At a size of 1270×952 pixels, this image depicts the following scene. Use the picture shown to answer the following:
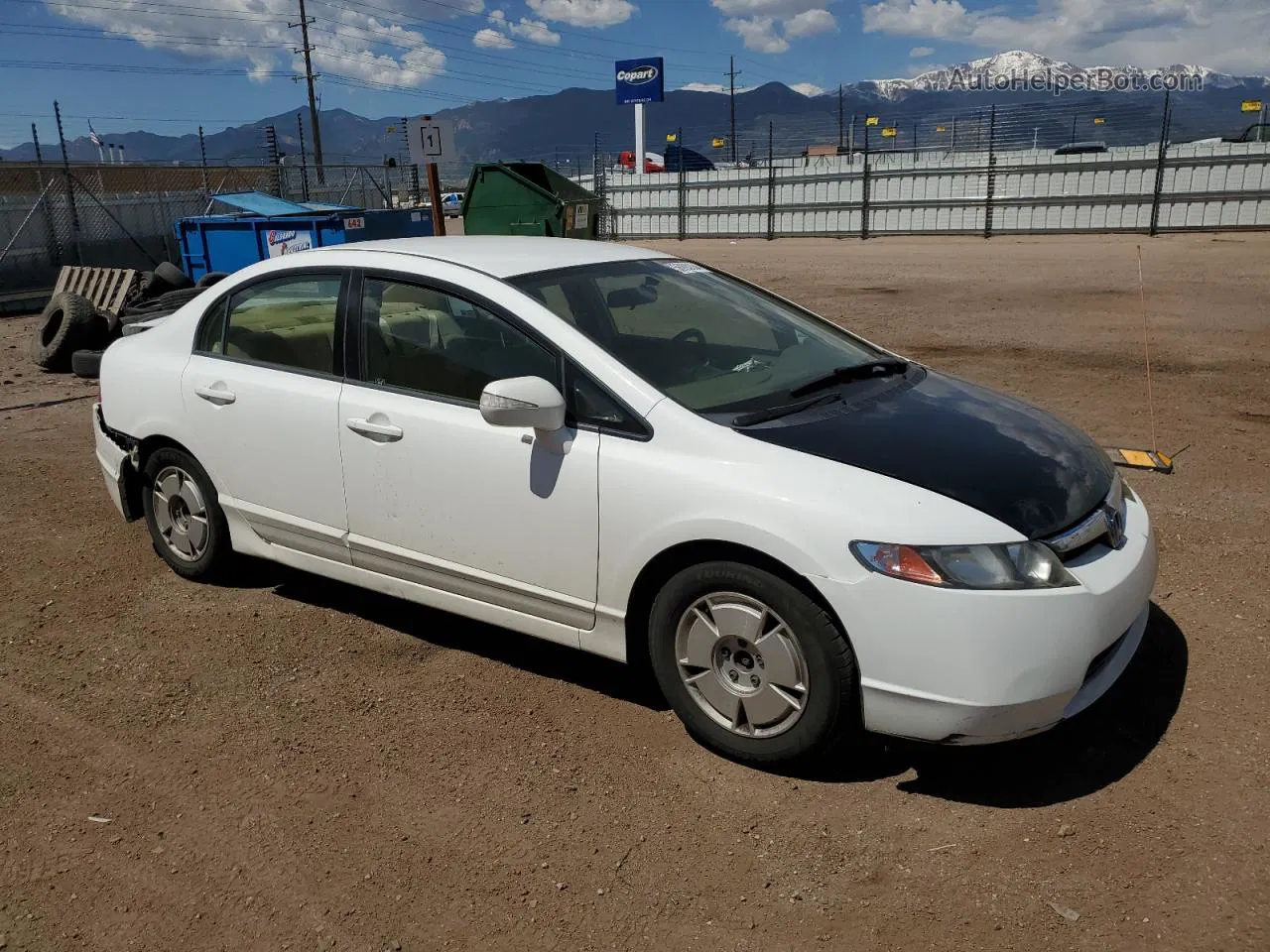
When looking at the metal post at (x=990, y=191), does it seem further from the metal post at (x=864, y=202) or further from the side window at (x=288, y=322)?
the side window at (x=288, y=322)

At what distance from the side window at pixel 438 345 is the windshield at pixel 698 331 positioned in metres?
0.19

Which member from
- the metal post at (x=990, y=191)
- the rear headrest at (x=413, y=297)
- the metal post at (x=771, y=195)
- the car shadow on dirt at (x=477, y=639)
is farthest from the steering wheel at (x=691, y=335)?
the metal post at (x=771, y=195)

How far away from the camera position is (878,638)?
2.90 meters

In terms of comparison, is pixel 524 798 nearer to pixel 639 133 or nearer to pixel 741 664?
pixel 741 664

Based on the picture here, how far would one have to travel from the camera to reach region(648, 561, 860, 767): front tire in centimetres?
300

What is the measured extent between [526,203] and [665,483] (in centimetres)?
1218

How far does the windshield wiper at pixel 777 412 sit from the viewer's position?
332 centimetres

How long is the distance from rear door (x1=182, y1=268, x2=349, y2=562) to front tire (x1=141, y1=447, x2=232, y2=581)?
152 millimetres

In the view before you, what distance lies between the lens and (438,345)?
3.87 metres

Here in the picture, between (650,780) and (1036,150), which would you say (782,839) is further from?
(1036,150)

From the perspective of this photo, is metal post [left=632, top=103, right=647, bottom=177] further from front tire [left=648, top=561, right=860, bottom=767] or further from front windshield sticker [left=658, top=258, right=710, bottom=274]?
front tire [left=648, top=561, right=860, bottom=767]

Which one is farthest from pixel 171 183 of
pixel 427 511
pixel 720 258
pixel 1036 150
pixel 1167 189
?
pixel 427 511

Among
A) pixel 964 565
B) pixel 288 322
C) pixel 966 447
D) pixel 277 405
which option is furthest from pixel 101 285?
pixel 964 565

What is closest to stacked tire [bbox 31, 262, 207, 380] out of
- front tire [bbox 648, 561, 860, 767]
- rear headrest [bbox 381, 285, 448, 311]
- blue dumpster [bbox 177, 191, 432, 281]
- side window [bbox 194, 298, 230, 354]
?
blue dumpster [bbox 177, 191, 432, 281]
